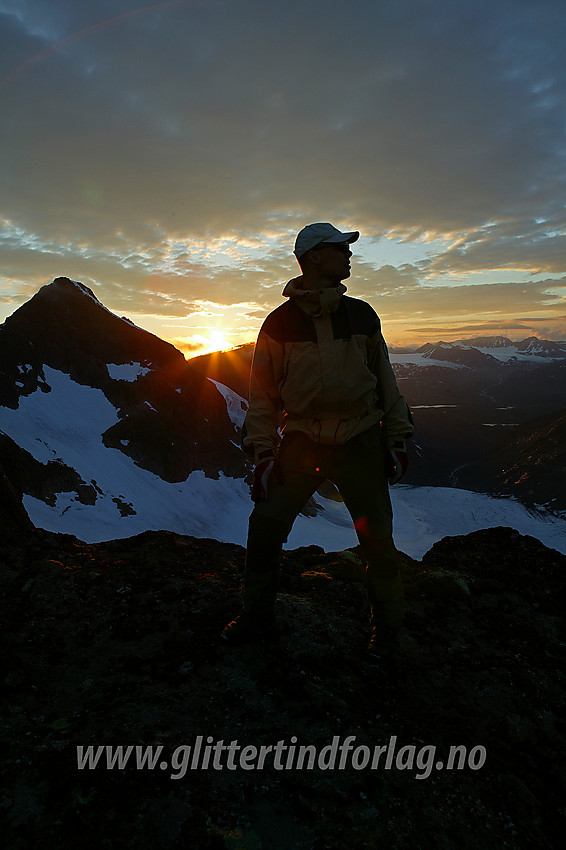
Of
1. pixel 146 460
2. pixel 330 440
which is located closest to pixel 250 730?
pixel 330 440

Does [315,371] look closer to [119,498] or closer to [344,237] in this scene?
[344,237]

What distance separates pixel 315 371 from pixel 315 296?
718 mm

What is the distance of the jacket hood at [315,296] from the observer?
13.4 ft

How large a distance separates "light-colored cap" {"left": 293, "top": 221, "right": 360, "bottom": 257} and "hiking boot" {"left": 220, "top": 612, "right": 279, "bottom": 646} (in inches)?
147

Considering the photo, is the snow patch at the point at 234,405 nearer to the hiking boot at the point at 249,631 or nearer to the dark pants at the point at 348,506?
the hiking boot at the point at 249,631

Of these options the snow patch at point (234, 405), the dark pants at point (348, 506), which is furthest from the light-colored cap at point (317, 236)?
the snow patch at point (234, 405)

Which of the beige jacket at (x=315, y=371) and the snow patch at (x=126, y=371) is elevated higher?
the snow patch at (x=126, y=371)

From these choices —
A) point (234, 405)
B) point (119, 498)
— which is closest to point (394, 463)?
point (119, 498)

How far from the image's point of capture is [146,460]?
80688 mm

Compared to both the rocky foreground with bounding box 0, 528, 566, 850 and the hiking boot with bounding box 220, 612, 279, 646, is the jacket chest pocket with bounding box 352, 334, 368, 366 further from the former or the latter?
the rocky foreground with bounding box 0, 528, 566, 850

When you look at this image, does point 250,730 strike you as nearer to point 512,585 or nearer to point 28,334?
point 512,585

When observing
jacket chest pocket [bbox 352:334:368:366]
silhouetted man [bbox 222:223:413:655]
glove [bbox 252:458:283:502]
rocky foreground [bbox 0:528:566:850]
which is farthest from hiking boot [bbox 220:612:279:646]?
jacket chest pocket [bbox 352:334:368:366]

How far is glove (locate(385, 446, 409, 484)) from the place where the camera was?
4.43m

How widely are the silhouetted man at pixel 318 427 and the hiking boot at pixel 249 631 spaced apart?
0.01 meters
